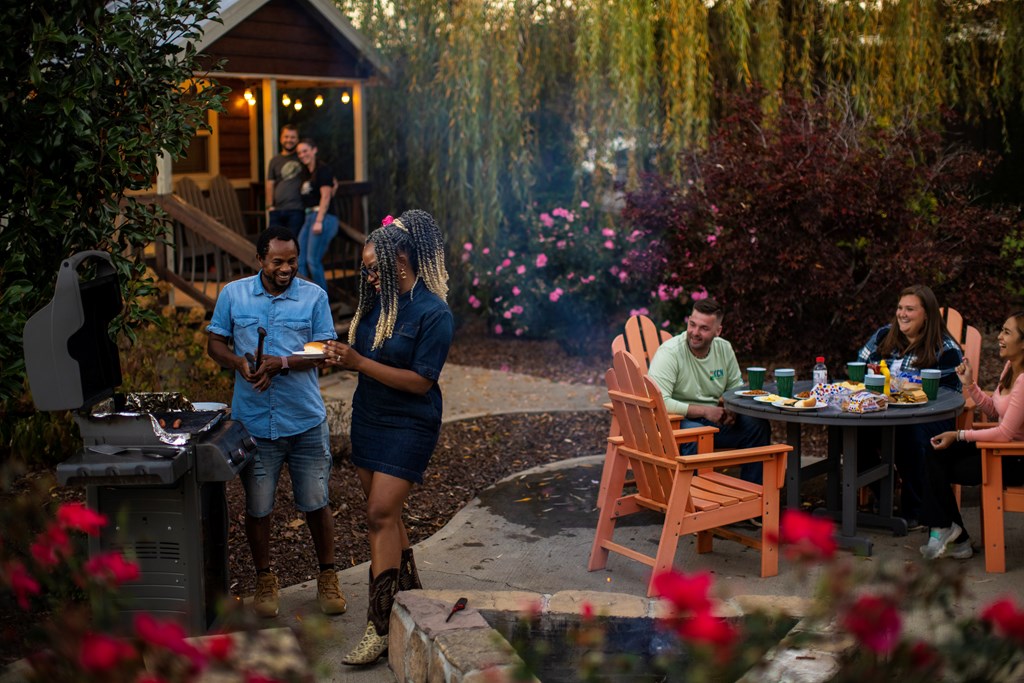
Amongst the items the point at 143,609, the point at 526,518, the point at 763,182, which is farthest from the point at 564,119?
the point at 143,609

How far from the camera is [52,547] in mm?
2607

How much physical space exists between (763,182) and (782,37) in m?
3.83

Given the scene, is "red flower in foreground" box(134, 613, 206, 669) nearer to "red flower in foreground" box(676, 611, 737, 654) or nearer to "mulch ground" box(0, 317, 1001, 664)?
"red flower in foreground" box(676, 611, 737, 654)

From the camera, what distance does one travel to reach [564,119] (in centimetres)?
1348

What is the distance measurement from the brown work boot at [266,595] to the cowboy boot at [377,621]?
629 mm

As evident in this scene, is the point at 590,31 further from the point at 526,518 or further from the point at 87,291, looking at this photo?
the point at 87,291

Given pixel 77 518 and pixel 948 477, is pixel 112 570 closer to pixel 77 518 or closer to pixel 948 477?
pixel 77 518

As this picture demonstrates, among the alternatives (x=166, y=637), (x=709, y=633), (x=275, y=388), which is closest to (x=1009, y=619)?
(x=709, y=633)

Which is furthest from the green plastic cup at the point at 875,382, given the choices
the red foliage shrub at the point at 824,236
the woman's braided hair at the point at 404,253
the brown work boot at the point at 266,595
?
the brown work boot at the point at 266,595

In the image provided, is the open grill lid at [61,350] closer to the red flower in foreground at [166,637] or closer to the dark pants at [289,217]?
the red flower in foreground at [166,637]

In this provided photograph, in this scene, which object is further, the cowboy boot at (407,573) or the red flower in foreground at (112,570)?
the cowboy boot at (407,573)

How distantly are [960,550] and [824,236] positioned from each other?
329cm

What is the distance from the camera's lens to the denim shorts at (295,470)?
5141 mm

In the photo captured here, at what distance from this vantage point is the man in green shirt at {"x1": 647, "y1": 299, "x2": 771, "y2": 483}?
21.8 ft
